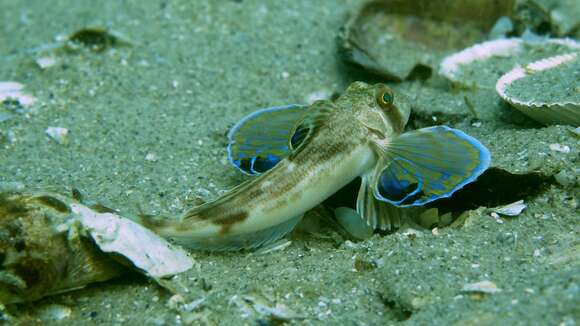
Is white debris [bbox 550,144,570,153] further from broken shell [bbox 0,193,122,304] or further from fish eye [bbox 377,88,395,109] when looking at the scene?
broken shell [bbox 0,193,122,304]

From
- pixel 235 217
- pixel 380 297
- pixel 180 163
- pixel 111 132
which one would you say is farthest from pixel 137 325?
pixel 111 132

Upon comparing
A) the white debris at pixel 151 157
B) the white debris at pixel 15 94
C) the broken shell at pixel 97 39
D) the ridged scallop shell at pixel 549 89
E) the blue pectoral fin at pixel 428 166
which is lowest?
the white debris at pixel 15 94

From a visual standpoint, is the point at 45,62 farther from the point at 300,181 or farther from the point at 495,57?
the point at 495,57

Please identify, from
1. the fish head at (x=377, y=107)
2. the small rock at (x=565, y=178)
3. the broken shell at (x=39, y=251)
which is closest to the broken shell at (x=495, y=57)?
the fish head at (x=377, y=107)

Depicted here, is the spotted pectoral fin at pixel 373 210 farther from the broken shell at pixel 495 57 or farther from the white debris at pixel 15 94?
the white debris at pixel 15 94

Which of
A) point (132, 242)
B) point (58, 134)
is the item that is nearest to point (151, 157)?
point (58, 134)

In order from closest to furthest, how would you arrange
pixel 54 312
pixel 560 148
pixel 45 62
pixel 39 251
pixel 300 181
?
1. pixel 39 251
2. pixel 54 312
3. pixel 300 181
4. pixel 560 148
5. pixel 45 62

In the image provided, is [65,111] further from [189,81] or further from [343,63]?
[343,63]
